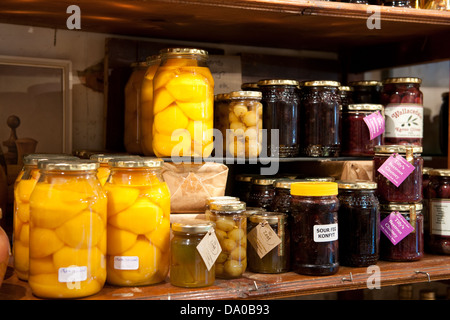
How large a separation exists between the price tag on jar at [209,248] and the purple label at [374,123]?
656 mm

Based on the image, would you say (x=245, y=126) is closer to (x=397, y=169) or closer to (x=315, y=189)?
(x=315, y=189)

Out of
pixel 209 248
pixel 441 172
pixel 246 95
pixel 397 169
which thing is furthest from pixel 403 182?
pixel 209 248

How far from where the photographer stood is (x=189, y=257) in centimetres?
118

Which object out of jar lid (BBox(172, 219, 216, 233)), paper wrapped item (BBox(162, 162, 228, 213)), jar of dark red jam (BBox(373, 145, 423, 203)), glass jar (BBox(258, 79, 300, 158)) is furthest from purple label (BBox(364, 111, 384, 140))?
jar lid (BBox(172, 219, 216, 233))

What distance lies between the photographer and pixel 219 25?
159 centimetres

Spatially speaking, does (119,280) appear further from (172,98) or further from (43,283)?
(172,98)

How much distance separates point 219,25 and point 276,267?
0.77 metres

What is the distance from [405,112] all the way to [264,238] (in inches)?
26.3

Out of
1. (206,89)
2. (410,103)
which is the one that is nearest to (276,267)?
(206,89)

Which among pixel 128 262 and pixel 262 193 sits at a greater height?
pixel 262 193

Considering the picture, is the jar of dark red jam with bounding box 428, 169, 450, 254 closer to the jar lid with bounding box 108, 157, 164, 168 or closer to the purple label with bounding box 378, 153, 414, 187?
the purple label with bounding box 378, 153, 414, 187

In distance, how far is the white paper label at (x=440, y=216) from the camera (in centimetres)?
152

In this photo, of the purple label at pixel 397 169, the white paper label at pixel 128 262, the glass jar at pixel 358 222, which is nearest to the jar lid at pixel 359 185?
the glass jar at pixel 358 222

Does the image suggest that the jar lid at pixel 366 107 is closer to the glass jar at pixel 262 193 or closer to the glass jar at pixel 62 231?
the glass jar at pixel 262 193
